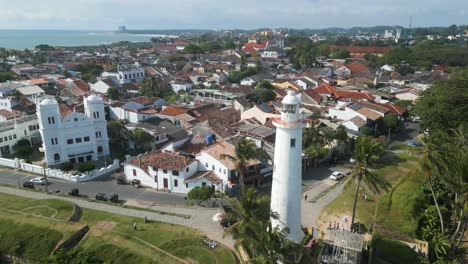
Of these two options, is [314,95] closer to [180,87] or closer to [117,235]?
[180,87]

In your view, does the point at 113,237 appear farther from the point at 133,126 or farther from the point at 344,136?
the point at 344,136

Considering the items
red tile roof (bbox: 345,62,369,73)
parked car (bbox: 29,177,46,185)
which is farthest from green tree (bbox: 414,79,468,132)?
red tile roof (bbox: 345,62,369,73)

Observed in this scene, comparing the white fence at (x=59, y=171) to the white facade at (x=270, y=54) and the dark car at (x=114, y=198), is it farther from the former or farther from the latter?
the white facade at (x=270, y=54)

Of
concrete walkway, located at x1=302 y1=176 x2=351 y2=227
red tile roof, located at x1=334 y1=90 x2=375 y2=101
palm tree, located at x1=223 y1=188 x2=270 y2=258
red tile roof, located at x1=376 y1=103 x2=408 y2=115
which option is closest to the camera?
palm tree, located at x1=223 y1=188 x2=270 y2=258

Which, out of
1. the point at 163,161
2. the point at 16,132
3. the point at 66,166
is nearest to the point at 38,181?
the point at 66,166

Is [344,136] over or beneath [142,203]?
over

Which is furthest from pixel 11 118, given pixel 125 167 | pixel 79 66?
pixel 79 66

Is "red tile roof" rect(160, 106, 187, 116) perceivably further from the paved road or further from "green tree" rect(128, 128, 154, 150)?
the paved road

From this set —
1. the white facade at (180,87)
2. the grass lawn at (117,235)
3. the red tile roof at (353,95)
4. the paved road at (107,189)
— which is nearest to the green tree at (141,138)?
the paved road at (107,189)
